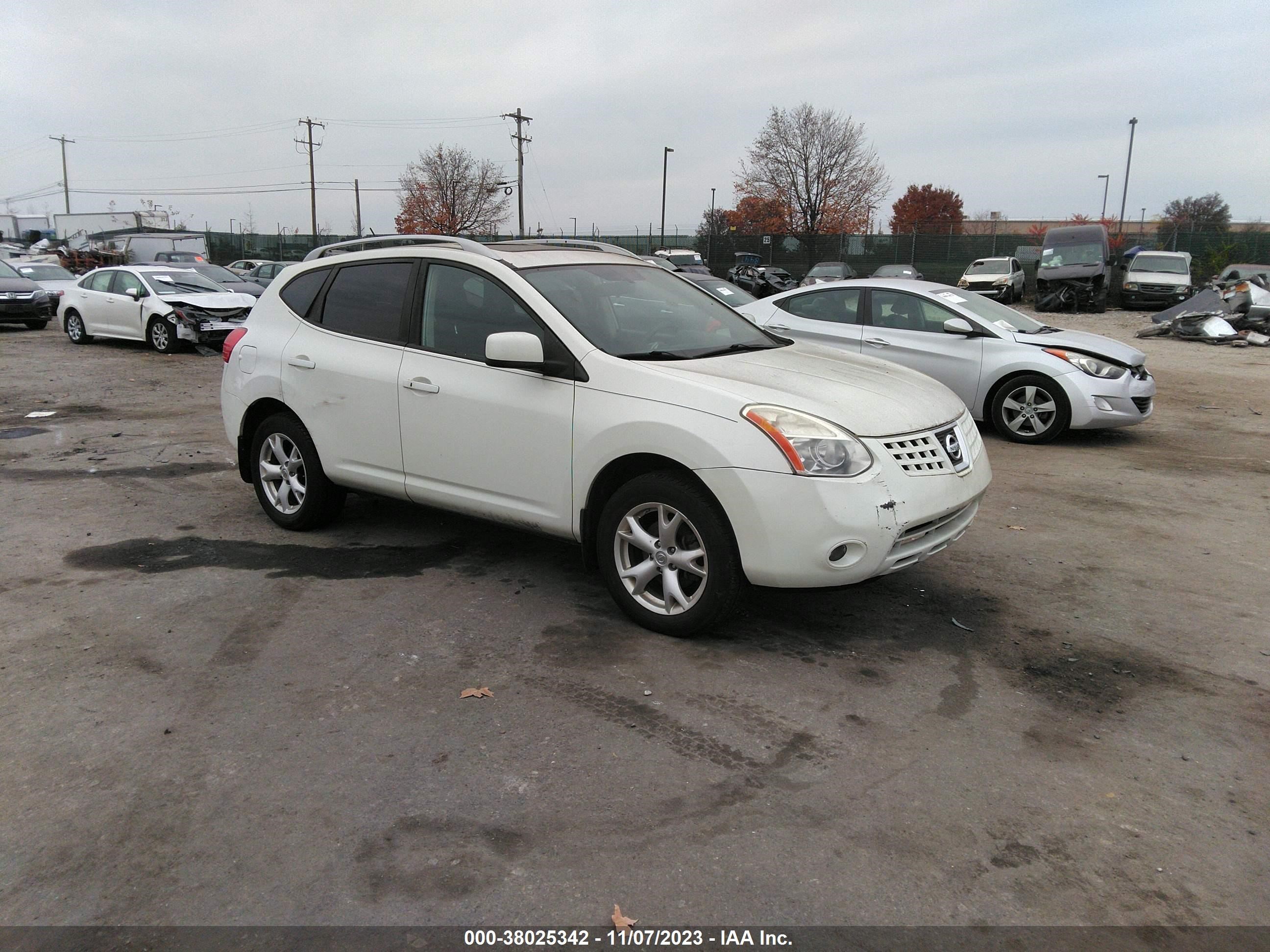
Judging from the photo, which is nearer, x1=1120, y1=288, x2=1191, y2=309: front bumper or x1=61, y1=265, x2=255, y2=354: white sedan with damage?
x1=61, y1=265, x2=255, y2=354: white sedan with damage

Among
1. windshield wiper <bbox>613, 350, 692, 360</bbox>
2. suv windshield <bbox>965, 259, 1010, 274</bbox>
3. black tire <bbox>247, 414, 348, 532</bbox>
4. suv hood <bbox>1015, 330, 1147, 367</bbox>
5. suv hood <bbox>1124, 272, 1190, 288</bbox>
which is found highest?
suv windshield <bbox>965, 259, 1010, 274</bbox>

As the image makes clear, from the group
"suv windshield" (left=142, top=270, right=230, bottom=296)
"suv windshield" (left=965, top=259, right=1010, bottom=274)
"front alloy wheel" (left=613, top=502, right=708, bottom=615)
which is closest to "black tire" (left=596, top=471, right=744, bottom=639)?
"front alloy wheel" (left=613, top=502, right=708, bottom=615)

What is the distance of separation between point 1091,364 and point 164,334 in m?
15.0

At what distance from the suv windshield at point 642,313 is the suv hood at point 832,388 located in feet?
Answer: 0.59

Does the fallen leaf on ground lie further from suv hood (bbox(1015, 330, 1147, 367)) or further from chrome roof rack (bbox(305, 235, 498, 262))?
suv hood (bbox(1015, 330, 1147, 367))

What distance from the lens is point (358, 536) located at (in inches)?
233

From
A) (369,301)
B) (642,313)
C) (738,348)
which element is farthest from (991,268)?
(369,301)

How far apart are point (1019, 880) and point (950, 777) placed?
0.55m

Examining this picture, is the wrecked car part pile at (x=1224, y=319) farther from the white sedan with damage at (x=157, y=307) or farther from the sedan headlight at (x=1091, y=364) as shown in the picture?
the white sedan with damage at (x=157, y=307)

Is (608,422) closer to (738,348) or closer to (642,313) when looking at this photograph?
(642,313)

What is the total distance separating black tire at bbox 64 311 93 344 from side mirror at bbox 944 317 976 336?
634 inches

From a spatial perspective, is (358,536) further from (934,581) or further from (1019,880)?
(1019,880)

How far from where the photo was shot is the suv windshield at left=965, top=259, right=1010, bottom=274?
31.2m

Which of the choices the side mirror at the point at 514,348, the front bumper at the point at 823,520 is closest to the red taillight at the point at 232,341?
the side mirror at the point at 514,348
